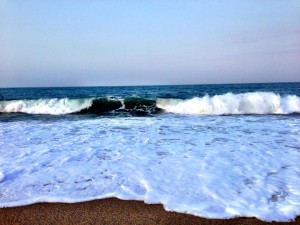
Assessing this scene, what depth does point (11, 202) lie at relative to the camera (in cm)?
333

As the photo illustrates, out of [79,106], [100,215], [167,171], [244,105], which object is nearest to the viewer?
[100,215]

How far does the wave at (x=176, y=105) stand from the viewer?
1418cm

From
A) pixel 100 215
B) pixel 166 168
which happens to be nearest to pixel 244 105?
pixel 166 168

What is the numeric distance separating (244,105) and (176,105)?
148 inches

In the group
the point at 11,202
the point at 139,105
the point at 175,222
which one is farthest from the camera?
the point at 139,105

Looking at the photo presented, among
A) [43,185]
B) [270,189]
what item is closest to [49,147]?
[43,185]

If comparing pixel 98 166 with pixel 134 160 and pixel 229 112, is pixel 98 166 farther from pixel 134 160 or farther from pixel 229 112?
pixel 229 112

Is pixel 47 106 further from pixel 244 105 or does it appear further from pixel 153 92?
pixel 153 92

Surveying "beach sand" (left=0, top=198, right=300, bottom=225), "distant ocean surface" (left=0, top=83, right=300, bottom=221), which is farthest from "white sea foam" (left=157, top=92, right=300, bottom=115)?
"beach sand" (left=0, top=198, right=300, bottom=225)

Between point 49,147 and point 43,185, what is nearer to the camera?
point 43,185

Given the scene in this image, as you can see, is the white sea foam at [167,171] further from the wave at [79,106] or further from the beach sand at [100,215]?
the wave at [79,106]

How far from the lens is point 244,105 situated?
14461 millimetres

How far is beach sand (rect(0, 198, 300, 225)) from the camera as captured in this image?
288 cm

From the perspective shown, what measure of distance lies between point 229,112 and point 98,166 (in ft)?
34.6
